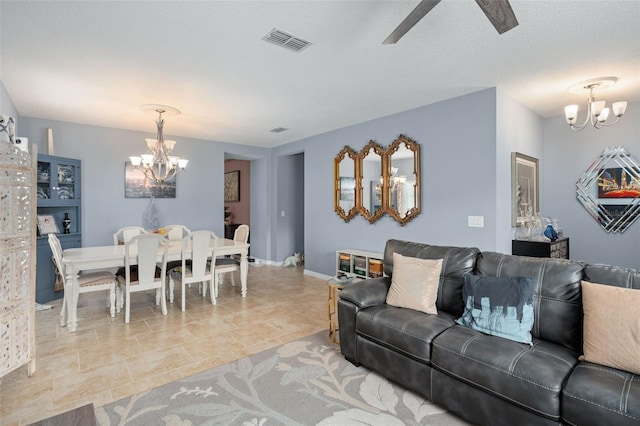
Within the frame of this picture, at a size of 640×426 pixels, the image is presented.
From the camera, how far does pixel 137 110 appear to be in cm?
440

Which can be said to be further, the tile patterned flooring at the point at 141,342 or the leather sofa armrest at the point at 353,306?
the leather sofa armrest at the point at 353,306

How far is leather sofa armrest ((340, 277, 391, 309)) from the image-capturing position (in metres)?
2.61

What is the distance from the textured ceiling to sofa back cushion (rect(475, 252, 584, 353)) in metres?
1.77

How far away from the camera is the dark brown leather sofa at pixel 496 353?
5.04 ft

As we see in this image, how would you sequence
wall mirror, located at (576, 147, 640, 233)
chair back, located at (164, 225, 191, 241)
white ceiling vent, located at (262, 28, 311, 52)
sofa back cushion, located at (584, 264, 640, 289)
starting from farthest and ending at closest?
chair back, located at (164, 225, 191, 241), wall mirror, located at (576, 147, 640, 233), white ceiling vent, located at (262, 28, 311, 52), sofa back cushion, located at (584, 264, 640, 289)

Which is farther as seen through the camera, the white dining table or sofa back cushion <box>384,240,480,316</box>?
the white dining table

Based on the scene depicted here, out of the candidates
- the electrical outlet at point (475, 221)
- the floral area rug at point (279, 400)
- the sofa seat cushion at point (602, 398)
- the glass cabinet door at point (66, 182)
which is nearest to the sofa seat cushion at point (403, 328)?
the floral area rug at point (279, 400)

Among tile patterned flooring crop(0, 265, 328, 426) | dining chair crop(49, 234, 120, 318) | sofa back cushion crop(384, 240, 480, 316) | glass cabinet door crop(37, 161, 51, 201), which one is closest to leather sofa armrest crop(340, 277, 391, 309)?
sofa back cushion crop(384, 240, 480, 316)

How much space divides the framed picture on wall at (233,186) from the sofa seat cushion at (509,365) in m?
7.23

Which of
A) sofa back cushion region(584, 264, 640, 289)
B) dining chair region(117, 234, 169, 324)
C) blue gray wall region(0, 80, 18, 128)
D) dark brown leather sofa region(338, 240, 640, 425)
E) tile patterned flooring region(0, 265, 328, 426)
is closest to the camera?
dark brown leather sofa region(338, 240, 640, 425)

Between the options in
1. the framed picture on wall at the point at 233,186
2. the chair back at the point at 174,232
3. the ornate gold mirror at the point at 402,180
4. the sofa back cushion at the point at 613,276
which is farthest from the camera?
the framed picture on wall at the point at 233,186

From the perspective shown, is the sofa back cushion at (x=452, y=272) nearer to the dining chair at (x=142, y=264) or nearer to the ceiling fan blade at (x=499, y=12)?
the ceiling fan blade at (x=499, y=12)

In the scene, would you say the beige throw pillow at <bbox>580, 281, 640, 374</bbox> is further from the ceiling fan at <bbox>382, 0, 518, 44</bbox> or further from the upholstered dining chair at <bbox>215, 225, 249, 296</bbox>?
the upholstered dining chair at <bbox>215, 225, 249, 296</bbox>

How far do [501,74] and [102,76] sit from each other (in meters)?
4.05
